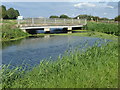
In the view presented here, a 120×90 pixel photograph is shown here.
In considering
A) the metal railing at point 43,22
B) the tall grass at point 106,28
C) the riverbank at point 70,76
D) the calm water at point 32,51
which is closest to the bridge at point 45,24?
the metal railing at point 43,22

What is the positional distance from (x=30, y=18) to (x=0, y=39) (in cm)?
1020

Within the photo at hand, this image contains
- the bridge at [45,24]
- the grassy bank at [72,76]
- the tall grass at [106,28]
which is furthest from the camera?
the tall grass at [106,28]

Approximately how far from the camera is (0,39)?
934 inches

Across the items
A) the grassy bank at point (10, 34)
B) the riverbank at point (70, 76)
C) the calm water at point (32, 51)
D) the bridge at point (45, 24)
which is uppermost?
the bridge at point (45, 24)

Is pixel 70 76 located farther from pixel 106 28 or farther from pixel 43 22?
pixel 106 28

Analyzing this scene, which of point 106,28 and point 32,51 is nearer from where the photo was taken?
point 32,51

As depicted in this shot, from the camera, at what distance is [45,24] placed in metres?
33.9

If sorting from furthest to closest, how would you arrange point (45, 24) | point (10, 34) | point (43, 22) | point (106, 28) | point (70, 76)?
point (106, 28) < point (43, 22) < point (45, 24) < point (10, 34) < point (70, 76)

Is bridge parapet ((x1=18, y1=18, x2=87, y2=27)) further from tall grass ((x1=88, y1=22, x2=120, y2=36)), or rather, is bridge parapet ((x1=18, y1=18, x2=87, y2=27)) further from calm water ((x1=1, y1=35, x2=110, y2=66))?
calm water ((x1=1, y1=35, x2=110, y2=66))

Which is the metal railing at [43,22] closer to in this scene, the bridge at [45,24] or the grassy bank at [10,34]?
the bridge at [45,24]

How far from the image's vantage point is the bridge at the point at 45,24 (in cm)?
3141

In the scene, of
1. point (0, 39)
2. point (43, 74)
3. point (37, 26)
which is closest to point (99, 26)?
point (37, 26)

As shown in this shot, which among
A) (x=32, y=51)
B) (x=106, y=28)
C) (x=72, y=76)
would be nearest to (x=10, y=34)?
(x=32, y=51)

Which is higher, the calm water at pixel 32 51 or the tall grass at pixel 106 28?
the tall grass at pixel 106 28
